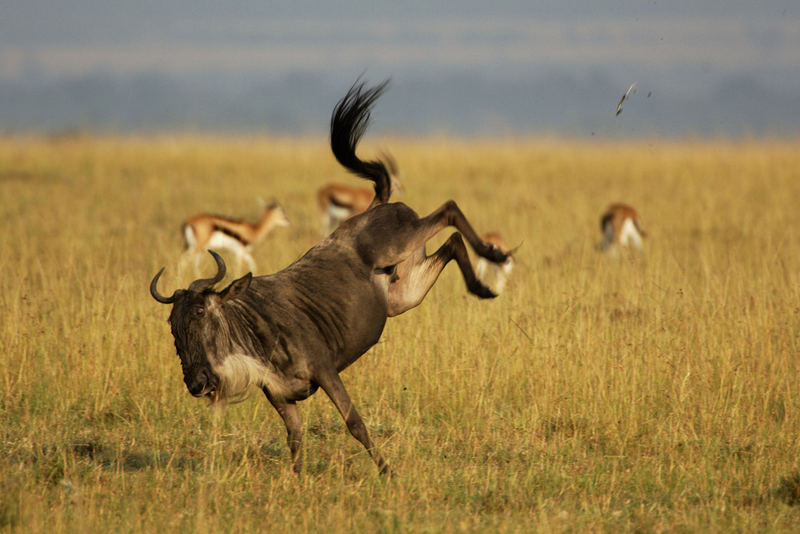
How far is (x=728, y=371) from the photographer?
7.02 meters

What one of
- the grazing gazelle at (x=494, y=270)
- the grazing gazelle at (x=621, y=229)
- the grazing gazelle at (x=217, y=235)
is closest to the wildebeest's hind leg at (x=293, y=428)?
the grazing gazelle at (x=494, y=270)

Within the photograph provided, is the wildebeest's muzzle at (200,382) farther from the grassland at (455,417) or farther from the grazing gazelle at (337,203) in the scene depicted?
the grazing gazelle at (337,203)

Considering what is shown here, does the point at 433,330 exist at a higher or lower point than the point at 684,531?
higher

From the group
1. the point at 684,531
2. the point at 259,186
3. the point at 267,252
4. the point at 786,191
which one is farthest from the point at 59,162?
the point at 684,531

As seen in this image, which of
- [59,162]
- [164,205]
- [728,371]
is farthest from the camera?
[59,162]

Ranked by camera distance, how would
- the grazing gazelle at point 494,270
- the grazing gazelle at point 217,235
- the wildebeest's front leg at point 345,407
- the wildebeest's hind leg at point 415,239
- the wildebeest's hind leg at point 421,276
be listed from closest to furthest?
the wildebeest's front leg at point 345,407, the wildebeest's hind leg at point 415,239, the wildebeest's hind leg at point 421,276, the grazing gazelle at point 494,270, the grazing gazelle at point 217,235

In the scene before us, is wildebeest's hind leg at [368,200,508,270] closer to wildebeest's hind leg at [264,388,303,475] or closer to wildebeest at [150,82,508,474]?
wildebeest at [150,82,508,474]

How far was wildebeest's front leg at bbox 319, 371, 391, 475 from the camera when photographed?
16.9 ft

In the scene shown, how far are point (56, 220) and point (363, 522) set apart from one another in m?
11.8

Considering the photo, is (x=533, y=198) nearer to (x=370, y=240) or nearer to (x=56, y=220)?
(x=56, y=220)

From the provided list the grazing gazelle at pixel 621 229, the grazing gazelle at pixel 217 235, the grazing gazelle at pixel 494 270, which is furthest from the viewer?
the grazing gazelle at pixel 621 229

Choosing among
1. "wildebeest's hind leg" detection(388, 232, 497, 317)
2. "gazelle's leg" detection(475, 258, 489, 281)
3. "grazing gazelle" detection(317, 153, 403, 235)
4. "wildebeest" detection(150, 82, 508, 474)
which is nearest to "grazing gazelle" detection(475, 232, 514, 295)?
"gazelle's leg" detection(475, 258, 489, 281)

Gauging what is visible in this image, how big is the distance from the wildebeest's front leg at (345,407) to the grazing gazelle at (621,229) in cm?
883

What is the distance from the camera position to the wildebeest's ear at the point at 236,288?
503 centimetres
